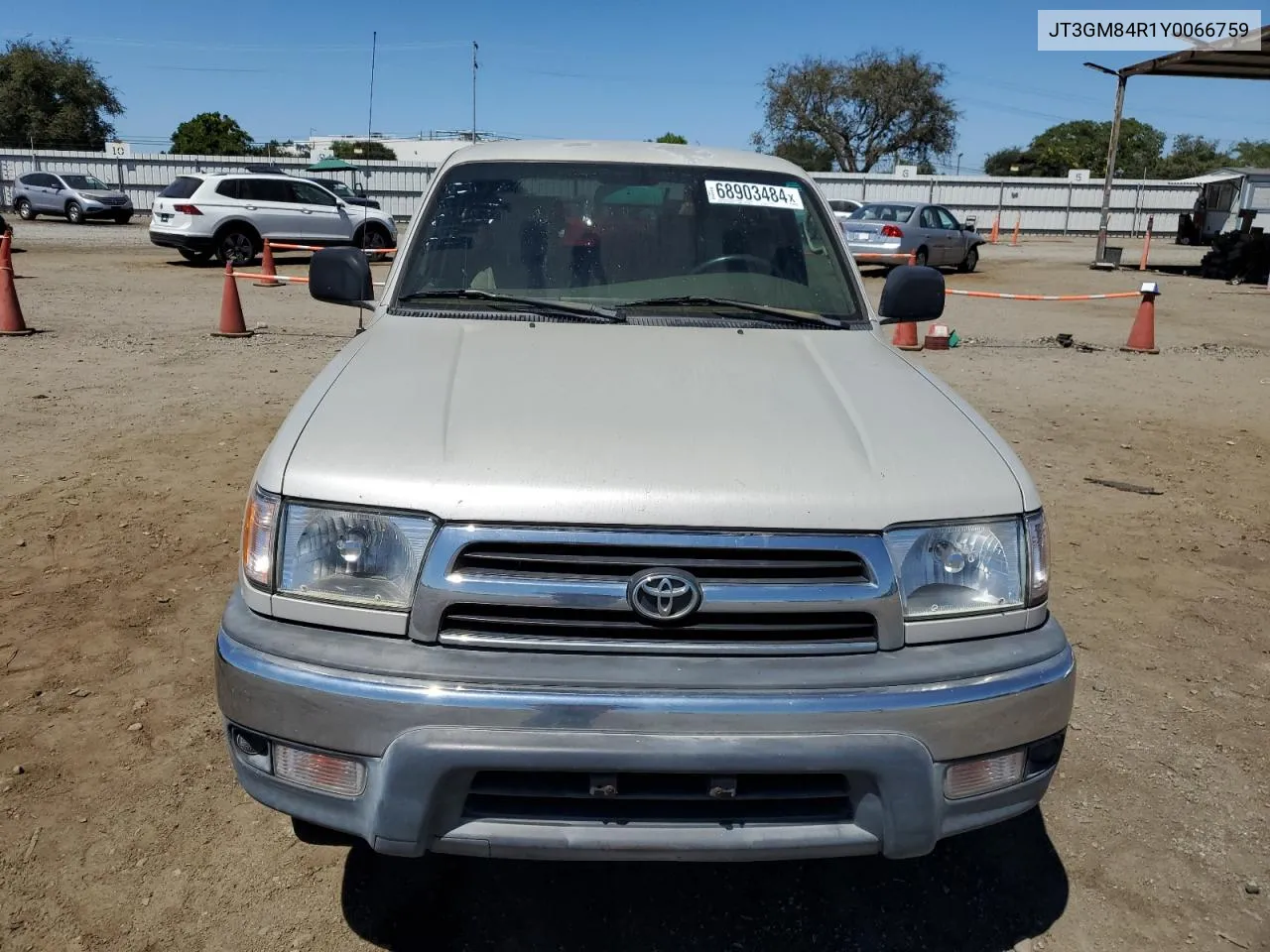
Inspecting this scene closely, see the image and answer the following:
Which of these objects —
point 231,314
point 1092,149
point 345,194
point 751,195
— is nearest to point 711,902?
point 751,195

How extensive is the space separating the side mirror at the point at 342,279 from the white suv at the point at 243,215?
1622 cm

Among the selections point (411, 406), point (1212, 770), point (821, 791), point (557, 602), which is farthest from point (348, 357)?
point (1212, 770)

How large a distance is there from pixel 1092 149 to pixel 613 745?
8750 centimetres

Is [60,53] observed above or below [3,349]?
above

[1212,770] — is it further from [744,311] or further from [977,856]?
[744,311]

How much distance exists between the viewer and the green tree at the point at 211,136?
63.7 m

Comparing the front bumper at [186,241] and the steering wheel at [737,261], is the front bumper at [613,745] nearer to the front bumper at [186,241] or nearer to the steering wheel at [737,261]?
the steering wheel at [737,261]

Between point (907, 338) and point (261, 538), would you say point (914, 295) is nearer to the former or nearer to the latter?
point (261, 538)

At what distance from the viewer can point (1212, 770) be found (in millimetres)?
3248

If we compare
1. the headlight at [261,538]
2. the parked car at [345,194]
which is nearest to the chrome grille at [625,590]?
the headlight at [261,538]

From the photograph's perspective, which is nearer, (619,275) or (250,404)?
(619,275)

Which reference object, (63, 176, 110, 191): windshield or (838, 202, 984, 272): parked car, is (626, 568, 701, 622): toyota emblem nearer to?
(838, 202, 984, 272): parked car

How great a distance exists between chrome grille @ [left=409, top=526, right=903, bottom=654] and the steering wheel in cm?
165

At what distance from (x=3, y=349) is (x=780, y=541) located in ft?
32.1
